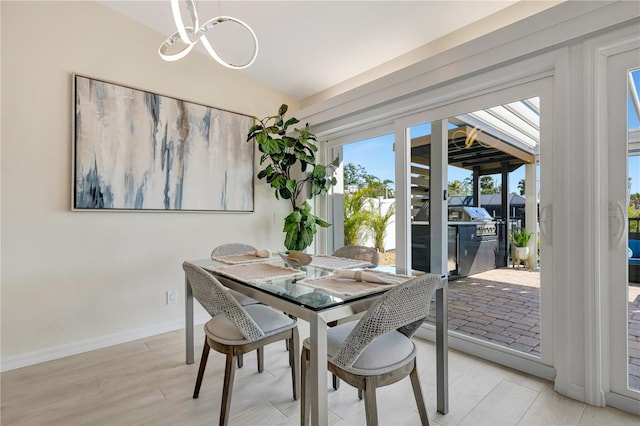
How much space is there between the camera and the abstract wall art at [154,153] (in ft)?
8.23

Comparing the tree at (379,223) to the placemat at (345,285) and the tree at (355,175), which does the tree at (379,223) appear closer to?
the tree at (355,175)

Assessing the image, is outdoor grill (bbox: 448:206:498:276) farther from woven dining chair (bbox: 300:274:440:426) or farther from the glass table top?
woven dining chair (bbox: 300:274:440:426)

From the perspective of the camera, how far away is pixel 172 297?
2986 millimetres

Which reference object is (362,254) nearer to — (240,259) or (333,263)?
(333,263)

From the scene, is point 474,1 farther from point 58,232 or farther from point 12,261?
point 12,261

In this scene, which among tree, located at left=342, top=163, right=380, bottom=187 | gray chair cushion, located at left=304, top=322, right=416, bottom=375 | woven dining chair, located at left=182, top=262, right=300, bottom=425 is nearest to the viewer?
gray chair cushion, located at left=304, top=322, right=416, bottom=375

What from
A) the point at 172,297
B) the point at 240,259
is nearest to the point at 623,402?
the point at 240,259

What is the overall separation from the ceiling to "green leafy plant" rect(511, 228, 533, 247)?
1.59 meters

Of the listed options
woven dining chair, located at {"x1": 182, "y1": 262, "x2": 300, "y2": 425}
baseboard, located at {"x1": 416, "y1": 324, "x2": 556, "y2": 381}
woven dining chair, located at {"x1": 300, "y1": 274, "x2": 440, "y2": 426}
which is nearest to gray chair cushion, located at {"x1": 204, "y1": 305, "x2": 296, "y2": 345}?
woven dining chair, located at {"x1": 182, "y1": 262, "x2": 300, "y2": 425}

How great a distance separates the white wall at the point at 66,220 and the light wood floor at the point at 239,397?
31 cm

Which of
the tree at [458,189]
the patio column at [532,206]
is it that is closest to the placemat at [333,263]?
the tree at [458,189]

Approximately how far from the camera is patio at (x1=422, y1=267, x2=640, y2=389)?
2.18m

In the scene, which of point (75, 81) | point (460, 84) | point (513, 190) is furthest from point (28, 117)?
point (513, 190)

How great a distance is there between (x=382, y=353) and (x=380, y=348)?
3cm
